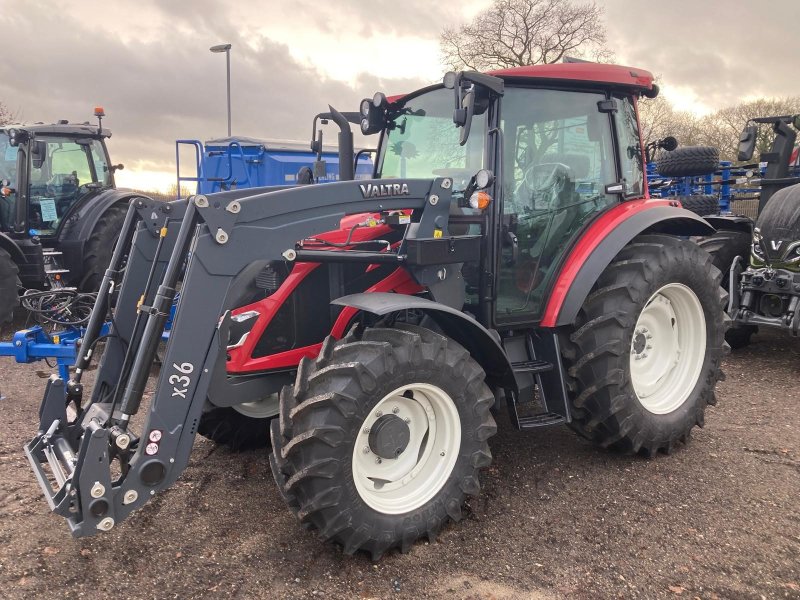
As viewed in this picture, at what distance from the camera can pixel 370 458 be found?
3068mm

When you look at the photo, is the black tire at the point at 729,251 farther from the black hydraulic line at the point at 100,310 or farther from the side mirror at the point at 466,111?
the black hydraulic line at the point at 100,310

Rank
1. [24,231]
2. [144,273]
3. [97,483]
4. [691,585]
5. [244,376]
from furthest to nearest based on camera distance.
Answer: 1. [24,231]
2. [144,273]
3. [244,376]
4. [691,585]
5. [97,483]

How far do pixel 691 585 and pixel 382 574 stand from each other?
53.7 inches

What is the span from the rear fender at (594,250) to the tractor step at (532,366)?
239 millimetres

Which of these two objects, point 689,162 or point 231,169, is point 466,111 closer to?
point 689,162

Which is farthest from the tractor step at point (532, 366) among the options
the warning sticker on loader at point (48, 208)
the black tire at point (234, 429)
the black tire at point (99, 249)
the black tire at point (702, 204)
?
the warning sticker on loader at point (48, 208)

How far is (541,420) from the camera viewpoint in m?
3.69

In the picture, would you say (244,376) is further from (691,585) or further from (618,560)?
(691,585)

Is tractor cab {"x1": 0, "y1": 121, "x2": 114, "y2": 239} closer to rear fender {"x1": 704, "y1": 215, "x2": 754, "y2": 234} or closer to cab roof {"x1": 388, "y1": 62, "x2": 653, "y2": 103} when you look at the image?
cab roof {"x1": 388, "y1": 62, "x2": 653, "y2": 103}

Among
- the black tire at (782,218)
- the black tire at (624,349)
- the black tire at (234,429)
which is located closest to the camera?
the black tire at (624,349)

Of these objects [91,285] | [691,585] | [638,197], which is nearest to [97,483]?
[691,585]

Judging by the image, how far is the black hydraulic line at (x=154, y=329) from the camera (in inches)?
110

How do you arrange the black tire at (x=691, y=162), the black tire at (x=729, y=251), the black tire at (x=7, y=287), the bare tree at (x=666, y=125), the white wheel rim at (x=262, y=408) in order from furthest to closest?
the bare tree at (x=666, y=125) < the black tire at (x=691, y=162) < the black tire at (x=7, y=287) < the black tire at (x=729, y=251) < the white wheel rim at (x=262, y=408)

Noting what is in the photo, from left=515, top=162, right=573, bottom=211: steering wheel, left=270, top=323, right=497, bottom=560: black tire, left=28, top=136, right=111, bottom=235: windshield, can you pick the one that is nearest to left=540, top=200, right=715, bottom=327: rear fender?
left=515, top=162, right=573, bottom=211: steering wheel
